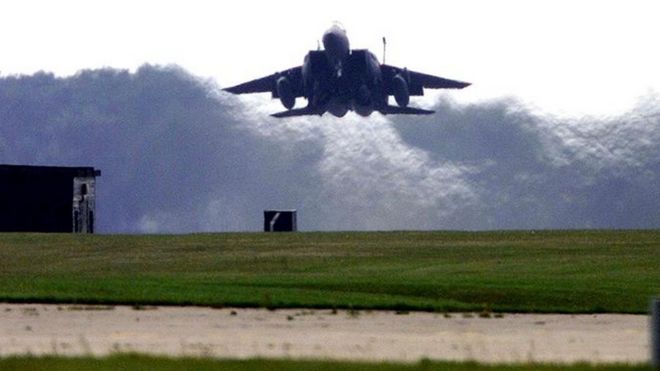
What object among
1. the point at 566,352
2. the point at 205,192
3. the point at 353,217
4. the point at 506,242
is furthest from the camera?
the point at 205,192

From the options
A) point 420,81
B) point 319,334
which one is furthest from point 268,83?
point 319,334

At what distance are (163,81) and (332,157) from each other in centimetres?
1601

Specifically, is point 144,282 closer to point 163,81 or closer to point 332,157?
point 332,157

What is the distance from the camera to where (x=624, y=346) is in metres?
26.3

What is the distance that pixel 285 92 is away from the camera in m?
92.1

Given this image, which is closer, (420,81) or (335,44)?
(335,44)

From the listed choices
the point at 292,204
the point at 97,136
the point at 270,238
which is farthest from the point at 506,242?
the point at 97,136

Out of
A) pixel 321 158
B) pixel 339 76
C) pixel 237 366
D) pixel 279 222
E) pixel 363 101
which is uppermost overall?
pixel 339 76

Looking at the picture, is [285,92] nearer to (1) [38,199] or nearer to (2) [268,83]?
(2) [268,83]

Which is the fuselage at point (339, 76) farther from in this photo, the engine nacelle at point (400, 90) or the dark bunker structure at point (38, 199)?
the dark bunker structure at point (38, 199)

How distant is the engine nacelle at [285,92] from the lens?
9206cm

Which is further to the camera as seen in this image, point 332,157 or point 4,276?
point 332,157

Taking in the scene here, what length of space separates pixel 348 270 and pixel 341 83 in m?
39.7

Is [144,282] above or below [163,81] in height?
below
